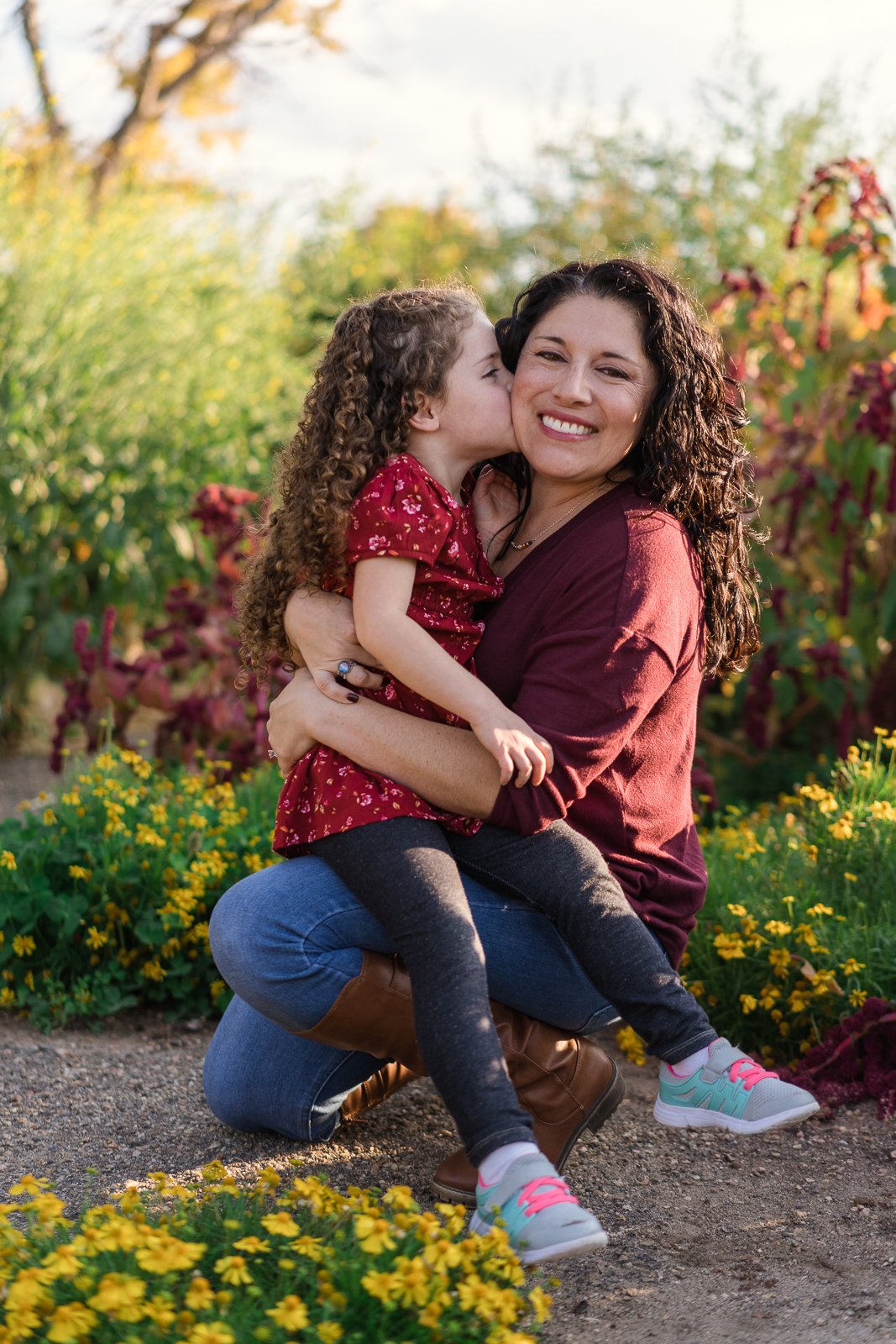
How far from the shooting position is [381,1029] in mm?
2221

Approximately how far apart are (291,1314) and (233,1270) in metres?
0.12

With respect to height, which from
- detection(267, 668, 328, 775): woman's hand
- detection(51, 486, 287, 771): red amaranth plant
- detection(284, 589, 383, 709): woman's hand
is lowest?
detection(51, 486, 287, 771): red amaranth plant

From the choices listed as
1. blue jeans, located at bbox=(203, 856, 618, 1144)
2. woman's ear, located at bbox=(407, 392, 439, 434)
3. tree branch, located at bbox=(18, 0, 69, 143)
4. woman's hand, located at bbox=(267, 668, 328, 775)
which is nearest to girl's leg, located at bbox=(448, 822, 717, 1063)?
blue jeans, located at bbox=(203, 856, 618, 1144)

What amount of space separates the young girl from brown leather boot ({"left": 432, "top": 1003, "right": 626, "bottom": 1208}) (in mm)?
199

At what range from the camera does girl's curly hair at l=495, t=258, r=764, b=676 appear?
2.31 m

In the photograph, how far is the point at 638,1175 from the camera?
2410mm

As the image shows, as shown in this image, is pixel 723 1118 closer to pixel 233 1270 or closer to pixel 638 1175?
pixel 638 1175

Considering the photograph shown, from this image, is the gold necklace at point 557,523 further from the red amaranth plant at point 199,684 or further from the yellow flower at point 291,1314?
the red amaranth plant at point 199,684

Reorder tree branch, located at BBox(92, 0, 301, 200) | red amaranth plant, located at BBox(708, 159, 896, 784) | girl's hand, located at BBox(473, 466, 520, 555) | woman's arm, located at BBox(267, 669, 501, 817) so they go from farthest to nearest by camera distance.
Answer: tree branch, located at BBox(92, 0, 301, 200) < red amaranth plant, located at BBox(708, 159, 896, 784) < girl's hand, located at BBox(473, 466, 520, 555) < woman's arm, located at BBox(267, 669, 501, 817)

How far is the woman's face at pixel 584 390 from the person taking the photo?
2.29 meters

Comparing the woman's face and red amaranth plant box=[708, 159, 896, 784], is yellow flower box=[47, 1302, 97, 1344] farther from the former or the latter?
red amaranth plant box=[708, 159, 896, 784]

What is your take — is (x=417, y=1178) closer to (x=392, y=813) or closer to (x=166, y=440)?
Answer: (x=392, y=813)

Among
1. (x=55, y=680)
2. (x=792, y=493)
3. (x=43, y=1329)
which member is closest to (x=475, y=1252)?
(x=43, y=1329)

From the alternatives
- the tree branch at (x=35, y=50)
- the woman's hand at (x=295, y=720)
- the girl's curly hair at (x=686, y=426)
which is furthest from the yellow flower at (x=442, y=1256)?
the tree branch at (x=35, y=50)
